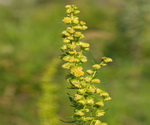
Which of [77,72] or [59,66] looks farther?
[59,66]

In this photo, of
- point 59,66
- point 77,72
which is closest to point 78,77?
point 77,72

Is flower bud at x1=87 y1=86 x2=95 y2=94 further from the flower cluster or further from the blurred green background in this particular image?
the blurred green background

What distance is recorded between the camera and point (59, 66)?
37.2 feet

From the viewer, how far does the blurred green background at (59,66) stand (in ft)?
29.5

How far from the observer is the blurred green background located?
8.99 metres

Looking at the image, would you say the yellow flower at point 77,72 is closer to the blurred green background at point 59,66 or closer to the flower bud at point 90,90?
the flower bud at point 90,90

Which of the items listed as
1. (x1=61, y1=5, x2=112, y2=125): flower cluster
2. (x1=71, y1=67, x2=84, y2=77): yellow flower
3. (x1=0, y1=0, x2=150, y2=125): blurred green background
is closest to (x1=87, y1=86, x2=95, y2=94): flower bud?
(x1=61, y1=5, x2=112, y2=125): flower cluster

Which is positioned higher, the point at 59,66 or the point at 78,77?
the point at 59,66

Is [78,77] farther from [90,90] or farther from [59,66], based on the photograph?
[59,66]

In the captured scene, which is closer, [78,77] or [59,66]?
[78,77]

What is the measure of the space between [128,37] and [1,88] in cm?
529

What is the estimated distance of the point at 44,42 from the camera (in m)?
13.8

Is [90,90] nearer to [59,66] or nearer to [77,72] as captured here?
[77,72]

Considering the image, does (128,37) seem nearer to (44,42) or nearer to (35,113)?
(44,42)
